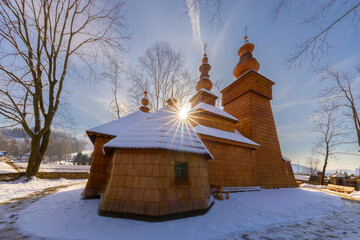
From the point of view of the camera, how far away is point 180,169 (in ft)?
20.2

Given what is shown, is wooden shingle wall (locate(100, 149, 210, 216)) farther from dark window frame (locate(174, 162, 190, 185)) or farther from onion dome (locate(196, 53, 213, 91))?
onion dome (locate(196, 53, 213, 91))

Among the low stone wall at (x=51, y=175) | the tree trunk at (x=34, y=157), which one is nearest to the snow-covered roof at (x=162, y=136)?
the tree trunk at (x=34, y=157)

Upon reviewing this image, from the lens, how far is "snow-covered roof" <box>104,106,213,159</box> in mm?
5723

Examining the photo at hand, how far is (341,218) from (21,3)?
23.4 m

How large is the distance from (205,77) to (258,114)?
7117mm

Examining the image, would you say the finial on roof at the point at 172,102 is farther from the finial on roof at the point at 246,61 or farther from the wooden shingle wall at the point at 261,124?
the finial on roof at the point at 246,61

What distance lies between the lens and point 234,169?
1068cm

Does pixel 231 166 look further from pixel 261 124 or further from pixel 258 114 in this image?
pixel 258 114

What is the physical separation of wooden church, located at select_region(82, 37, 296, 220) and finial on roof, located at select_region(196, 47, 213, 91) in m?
0.69

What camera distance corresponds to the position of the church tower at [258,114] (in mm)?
13070

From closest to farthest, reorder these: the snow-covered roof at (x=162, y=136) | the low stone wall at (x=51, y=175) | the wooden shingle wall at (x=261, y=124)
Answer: the snow-covered roof at (x=162, y=136) → the low stone wall at (x=51, y=175) → the wooden shingle wall at (x=261, y=124)

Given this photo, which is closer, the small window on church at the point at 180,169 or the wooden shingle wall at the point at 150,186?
the wooden shingle wall at the point at 150,186

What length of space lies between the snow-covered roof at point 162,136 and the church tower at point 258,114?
30.0 feet

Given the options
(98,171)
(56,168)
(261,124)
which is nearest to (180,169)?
(98,171)
